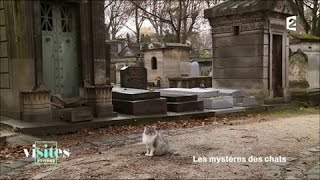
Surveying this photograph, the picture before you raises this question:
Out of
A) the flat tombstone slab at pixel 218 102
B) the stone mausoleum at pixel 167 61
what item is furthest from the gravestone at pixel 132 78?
the stone mausoleum at pixel 167 61

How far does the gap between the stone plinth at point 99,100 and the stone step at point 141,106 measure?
0.65 m

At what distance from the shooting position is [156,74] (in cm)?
2336

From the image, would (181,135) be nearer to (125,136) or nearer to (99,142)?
(125,136)

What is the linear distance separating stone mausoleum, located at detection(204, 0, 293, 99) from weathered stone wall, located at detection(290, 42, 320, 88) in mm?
1466

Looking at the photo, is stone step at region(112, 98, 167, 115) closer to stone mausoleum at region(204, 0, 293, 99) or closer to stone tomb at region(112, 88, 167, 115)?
stone tomb at region(112, 88, 167, 115)

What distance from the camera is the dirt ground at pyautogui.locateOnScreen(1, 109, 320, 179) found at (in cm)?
488

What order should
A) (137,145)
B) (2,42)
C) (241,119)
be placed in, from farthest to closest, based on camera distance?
(241,119)
(2,42)
(137,145)

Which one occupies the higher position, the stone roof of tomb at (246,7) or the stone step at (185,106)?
the stone roof of tomb at (246,7)

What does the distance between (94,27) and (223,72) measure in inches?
245

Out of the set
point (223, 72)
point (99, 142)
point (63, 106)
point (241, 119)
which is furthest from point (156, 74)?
point (99, 142)

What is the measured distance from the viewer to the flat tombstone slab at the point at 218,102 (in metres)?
11.7

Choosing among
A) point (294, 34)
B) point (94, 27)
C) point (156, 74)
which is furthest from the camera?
point (156, 74)

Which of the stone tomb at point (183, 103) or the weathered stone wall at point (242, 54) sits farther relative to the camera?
the weathered stone wall at point (242, 54)

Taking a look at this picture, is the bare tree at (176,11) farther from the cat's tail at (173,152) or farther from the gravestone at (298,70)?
the cat's tail at (173,152)
